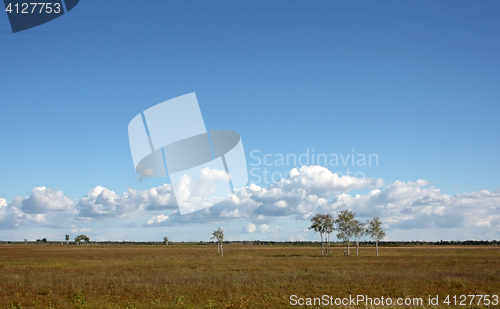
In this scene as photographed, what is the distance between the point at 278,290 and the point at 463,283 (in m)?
13.3

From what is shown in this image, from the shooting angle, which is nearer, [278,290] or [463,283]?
[278,290]

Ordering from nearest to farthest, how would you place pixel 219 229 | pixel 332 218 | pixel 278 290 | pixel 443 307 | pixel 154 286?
pixel 443 307, pixel 278 290, pixel 154 286, pixel 332 218, pixel 219 229

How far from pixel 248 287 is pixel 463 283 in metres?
15.0

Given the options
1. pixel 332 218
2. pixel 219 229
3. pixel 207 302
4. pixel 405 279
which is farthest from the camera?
pixel 219 229

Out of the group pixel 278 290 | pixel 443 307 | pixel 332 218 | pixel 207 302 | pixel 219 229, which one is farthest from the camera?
pixel 219 229

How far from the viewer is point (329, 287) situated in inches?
995

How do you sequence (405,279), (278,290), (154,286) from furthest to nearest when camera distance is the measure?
(405,279)
(154,286)
(278,290)

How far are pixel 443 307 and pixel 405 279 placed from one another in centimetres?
1205

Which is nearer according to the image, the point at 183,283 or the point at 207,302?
the point at 207,302

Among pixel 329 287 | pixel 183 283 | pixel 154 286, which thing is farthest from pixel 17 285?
pixel 329 287

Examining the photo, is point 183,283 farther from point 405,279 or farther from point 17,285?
point 405,279

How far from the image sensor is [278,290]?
941 inches

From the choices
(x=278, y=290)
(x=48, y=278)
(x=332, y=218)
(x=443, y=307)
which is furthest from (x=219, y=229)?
(x=443, y=307)

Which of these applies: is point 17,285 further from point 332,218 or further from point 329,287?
point 332,218
